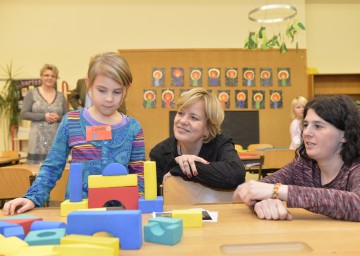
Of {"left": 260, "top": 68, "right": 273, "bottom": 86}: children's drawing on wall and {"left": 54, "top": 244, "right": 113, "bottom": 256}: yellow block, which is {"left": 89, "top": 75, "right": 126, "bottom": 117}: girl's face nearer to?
{"left": 54, "top": 244, "right": 113, "bottom": 256}: yellow block

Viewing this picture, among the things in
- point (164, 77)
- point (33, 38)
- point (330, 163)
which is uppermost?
point (33, 38)

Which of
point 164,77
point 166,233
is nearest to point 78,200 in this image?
point 166,233

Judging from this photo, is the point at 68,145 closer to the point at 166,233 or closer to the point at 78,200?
the point at 78,200

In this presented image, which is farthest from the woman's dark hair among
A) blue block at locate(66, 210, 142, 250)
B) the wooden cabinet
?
the wooden cabinet

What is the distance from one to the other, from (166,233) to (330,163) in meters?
0.92

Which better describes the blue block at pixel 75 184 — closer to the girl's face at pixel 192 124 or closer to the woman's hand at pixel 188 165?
the woman's hand at pixel 188 165

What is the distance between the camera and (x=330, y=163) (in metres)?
1.68

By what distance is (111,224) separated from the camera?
3.33 ft

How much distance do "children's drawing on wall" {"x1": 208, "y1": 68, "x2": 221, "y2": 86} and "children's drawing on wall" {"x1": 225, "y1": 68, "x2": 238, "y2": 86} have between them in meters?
0.16

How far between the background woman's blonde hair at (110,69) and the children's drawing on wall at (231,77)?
5962 millimetres

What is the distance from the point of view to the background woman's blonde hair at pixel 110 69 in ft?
5.63

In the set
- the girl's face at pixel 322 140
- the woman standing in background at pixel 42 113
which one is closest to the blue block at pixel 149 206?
the girl's face at pixel 322 140

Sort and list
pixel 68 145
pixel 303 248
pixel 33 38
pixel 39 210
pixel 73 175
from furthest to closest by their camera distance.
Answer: pixel 33 38 < pixel 68 145 < pixel 39 210 < pixel 73 175 < pixel 303 248

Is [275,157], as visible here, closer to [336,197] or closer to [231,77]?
[336,197]
